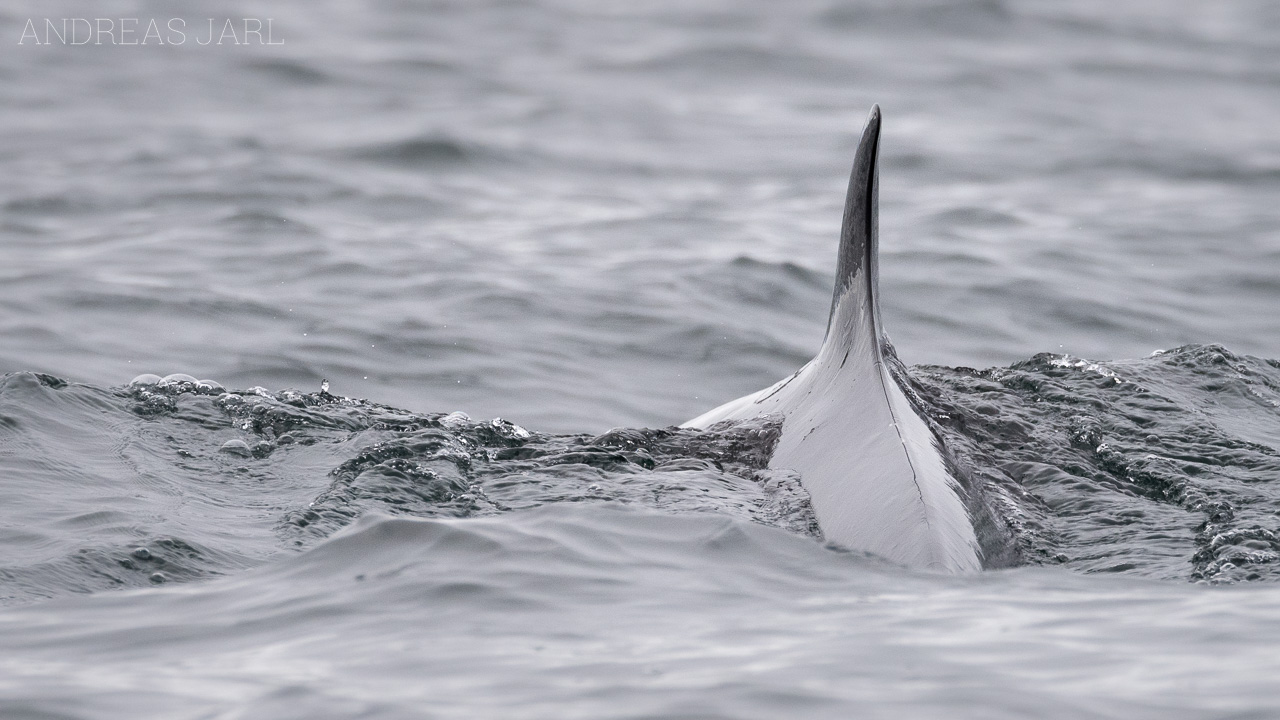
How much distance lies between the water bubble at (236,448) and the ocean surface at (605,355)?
2 centimetres

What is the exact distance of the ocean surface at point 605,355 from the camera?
416 cm

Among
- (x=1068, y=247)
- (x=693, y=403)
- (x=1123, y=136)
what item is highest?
(x=1123, y=136)

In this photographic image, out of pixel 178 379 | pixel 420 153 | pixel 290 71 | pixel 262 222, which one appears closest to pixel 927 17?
pixel 290 71

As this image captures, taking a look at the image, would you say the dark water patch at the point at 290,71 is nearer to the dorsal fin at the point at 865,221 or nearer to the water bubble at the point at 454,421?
the water bubble at the point at 454,421

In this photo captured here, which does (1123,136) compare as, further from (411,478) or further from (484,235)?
(411,478)

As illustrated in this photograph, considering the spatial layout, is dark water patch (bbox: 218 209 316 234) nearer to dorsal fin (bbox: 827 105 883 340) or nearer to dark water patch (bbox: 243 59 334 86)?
dark water patch (bbox: 243 59 334 86)

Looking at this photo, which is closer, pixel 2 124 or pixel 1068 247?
pixel 1068 247

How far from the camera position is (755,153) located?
1636 centimetres

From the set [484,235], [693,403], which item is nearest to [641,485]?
[693,403]

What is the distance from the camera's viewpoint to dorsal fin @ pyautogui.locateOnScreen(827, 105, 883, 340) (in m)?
5.52

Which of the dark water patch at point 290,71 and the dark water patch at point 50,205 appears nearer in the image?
the dark water patch at point 50,205

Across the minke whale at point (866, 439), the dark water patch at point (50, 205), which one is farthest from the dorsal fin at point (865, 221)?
the dark water patch at point (50, 205)

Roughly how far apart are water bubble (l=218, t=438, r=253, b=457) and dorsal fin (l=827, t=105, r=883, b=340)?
8.91ft

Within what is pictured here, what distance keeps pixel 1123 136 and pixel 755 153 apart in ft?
13.7
